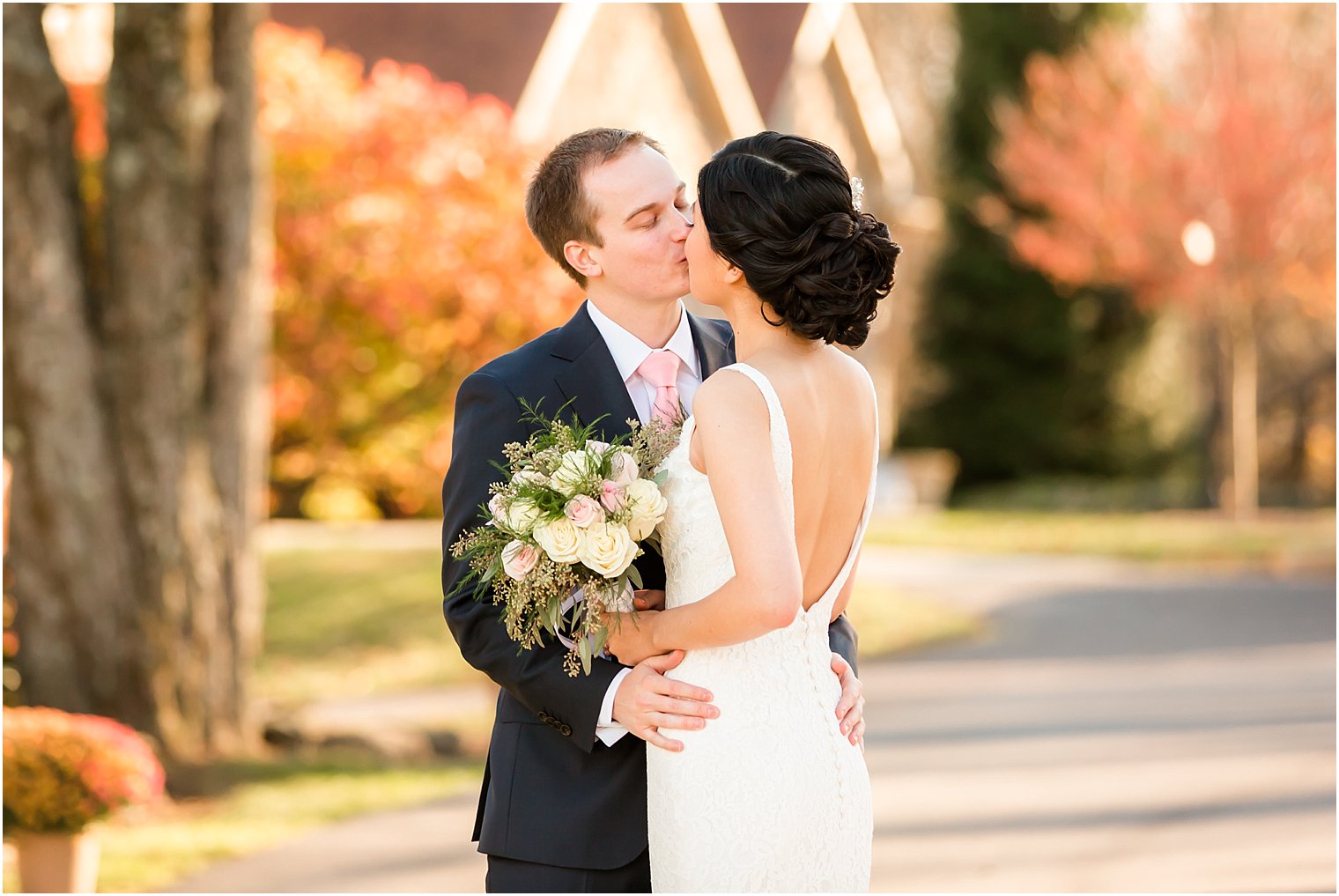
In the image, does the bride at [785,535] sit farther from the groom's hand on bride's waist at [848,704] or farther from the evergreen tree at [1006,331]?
the evergreen tree at [1006,331]

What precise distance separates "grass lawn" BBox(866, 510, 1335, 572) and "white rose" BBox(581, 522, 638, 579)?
14.8 metres

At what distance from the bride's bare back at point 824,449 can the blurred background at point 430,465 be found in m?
3.74

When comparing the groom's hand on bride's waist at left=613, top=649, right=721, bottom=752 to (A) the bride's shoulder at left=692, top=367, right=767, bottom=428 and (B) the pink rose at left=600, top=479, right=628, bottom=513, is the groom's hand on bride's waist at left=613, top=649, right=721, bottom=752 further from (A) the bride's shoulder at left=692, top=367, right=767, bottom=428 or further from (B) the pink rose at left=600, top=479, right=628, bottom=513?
(A) the bride's shoulder at left=692, top=367, right=767, bottom=428

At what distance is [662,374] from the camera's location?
3408mm

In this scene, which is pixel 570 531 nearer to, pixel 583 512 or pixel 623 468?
pixel 583 512

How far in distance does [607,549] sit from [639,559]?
334 mm

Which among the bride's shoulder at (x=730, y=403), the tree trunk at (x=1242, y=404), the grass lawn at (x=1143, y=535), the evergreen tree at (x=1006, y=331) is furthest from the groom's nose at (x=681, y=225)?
the evergreen tree at (x=1006, y=331)

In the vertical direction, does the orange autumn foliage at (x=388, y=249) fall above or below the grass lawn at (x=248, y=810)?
above

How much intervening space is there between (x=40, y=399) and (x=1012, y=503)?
60.7ft

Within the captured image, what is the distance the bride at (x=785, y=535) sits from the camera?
113 inches

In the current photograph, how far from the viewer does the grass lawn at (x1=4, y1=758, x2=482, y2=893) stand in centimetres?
671

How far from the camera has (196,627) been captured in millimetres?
8367

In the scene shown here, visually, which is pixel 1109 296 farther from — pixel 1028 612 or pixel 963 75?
pixel 1028 612

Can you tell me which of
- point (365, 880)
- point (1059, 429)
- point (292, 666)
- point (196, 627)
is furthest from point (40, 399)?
point (1059, 429)
